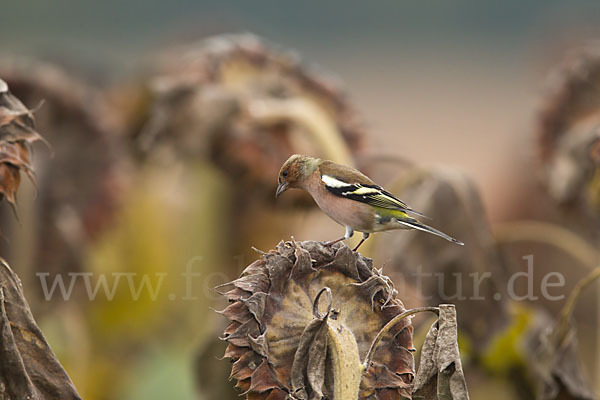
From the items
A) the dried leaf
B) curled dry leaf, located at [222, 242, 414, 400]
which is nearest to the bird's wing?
curled dry leaf, located at [222, 242, 414, 400]

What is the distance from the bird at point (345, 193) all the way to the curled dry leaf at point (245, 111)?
1984 millimetres

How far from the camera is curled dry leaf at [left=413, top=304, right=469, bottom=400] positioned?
2010mm

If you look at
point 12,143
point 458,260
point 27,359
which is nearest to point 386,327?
point 27,359

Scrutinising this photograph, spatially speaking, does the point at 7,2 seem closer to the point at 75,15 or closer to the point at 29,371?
the point at 75,15

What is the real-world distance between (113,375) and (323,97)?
201 centimetres

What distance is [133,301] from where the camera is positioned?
6.31 meters

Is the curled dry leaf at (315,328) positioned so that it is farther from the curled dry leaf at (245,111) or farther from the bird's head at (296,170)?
the curled dry leaf at (245,111)

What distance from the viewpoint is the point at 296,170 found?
2459 millimetres

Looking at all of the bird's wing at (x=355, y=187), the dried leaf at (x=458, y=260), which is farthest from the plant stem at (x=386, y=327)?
the dried leaf at (x=458, y=260)

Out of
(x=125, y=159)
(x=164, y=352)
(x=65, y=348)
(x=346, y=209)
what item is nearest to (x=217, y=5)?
(x=125, y=159)

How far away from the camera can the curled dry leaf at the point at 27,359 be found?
2.08 metres

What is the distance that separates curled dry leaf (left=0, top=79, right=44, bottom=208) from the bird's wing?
692 mm

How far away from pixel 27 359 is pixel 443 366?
85 cm

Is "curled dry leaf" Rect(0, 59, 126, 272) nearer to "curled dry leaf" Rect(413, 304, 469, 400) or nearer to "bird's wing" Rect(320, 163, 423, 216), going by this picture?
"bird's wing" Rect(320, 163, 423, 216)
